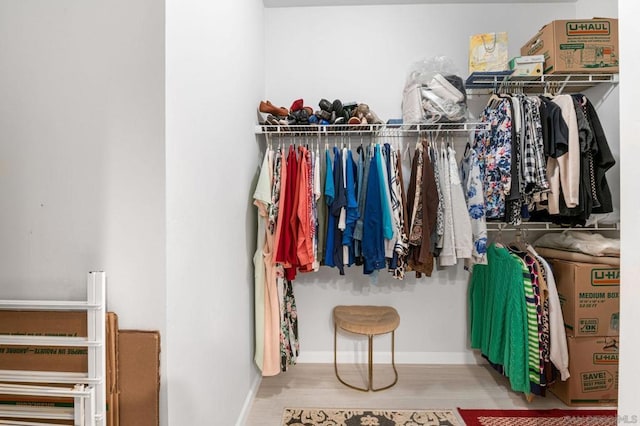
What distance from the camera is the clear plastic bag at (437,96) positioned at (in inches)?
87.4

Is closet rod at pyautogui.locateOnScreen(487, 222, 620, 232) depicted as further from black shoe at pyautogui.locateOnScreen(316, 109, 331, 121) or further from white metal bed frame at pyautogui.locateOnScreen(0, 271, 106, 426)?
white metal bed frame at pyautogui.locateOnScreen(0, 271, 106, 426)

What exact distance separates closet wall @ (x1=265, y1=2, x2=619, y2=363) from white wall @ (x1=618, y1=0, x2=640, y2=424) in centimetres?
159

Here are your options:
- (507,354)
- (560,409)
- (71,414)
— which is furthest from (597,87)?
(71,414)

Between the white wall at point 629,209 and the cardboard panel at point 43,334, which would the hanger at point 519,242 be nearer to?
the white wall at point 629,209

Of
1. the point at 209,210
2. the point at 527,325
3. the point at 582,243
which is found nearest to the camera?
the point at 209,210

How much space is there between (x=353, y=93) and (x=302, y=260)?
1415mm

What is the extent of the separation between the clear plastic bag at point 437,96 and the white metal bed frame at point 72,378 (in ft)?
6.79

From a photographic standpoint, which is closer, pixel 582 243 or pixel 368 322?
pixel 582 243

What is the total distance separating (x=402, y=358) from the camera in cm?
259

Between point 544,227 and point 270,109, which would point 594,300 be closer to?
point 544,227

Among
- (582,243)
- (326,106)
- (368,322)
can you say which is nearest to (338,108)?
(326,106)

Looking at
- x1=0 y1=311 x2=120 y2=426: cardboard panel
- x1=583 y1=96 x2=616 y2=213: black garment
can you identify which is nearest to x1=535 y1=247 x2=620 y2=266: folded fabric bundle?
x1=583 y1=96 x2=616 y2=213: black garment

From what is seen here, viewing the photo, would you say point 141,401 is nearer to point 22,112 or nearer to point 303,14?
point 22,112

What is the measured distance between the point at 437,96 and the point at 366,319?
1.63 metres
